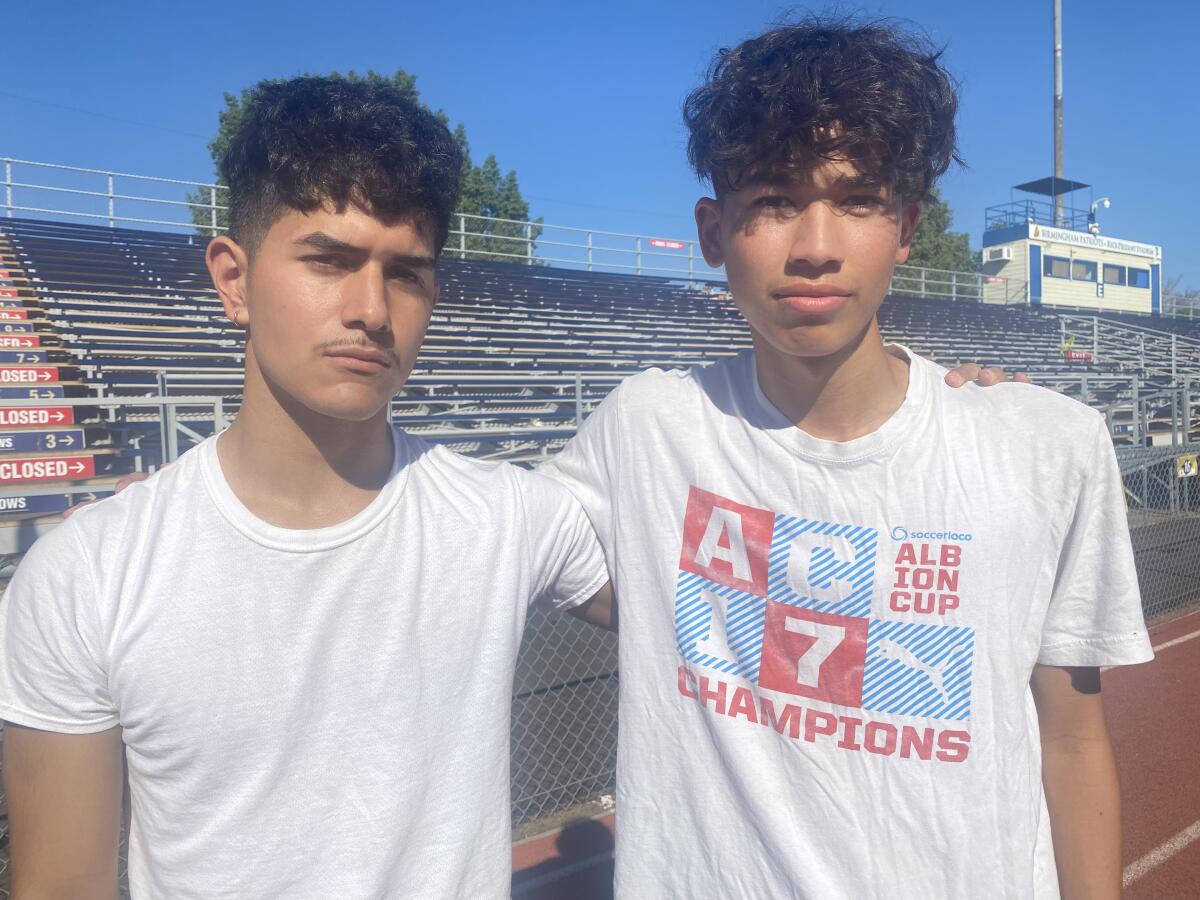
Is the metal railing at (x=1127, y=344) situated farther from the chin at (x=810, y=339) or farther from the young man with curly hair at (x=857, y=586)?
the chin at (x=810, y=339)

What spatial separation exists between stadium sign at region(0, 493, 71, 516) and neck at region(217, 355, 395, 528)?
18.2 feet

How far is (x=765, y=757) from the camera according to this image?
4.22ft

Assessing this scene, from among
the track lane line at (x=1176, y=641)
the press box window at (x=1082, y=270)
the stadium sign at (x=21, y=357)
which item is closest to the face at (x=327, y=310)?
the track lane line at (x=1176, y=641)

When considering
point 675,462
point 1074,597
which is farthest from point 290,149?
point 1074,597

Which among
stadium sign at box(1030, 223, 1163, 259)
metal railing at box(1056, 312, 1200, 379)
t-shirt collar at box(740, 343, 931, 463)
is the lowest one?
t-shirt collar at box(740, 343, 931, 463)

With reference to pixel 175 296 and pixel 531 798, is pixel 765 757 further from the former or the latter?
pixel 175 296

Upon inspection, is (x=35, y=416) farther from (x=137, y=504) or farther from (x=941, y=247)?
(x=941, y=247)

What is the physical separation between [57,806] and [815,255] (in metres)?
1.20

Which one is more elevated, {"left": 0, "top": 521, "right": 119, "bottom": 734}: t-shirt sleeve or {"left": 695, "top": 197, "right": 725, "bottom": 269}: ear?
{"left": 695, "top": 197, "right": 725, "bottom": 269}: ear

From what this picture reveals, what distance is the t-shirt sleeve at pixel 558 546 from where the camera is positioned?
141 centimetres

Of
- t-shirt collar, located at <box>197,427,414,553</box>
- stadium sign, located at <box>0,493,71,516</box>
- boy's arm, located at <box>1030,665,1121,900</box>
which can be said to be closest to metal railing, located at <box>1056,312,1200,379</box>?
stadium sign, located at <box>0,493,71,516</box>

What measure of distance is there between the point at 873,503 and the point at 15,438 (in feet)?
25.4

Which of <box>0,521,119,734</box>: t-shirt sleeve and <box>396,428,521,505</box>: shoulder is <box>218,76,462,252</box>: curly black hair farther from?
<box>0,521,119,734</box>: t-shirt sleeve

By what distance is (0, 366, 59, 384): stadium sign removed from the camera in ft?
28.6
